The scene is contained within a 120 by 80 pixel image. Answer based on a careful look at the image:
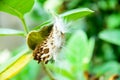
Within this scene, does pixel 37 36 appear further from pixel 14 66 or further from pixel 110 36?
pixel 110 36

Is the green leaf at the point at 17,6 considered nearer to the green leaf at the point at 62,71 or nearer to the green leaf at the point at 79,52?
the green leaf at the point at 62,71

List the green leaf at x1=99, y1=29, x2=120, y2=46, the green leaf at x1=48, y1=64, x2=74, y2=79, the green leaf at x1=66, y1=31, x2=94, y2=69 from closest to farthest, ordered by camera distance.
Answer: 1. the green leaf at x1=48, y1=64, x2=74, y2=79
2. the green leaf at x1=66, y1=31, x2=94, y2=69
3. the green leaf at x1=99, y1=29, x2=120, y2=46

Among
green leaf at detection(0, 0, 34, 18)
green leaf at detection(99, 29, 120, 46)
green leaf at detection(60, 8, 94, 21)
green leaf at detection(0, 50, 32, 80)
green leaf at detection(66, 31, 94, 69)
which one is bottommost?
green leaf at detection(99, 29, 120, 46)

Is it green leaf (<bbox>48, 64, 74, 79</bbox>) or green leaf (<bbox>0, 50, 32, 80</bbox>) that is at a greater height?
green leaf (<bbox>0, 50, 32, 80</bbox>)

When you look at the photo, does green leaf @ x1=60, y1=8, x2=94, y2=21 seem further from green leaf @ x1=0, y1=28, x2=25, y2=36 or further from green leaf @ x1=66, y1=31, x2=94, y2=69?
green leaf @ x1=66, y1=31, x2=94, y2=69

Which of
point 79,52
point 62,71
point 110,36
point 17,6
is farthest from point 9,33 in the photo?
point 110,36

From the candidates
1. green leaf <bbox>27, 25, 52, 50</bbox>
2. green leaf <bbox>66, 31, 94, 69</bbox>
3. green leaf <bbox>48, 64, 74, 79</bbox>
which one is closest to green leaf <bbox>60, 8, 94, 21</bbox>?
green leaf <bbox>27, 25, 52, 50</bbox>

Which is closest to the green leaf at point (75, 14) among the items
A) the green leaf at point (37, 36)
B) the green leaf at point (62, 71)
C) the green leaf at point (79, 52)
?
the green leaf at point (37, 36)
